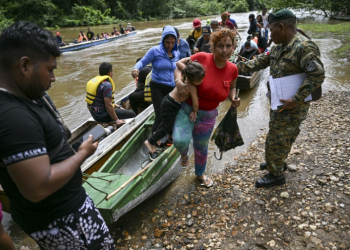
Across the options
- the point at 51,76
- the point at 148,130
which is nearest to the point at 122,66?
the point at 148,130

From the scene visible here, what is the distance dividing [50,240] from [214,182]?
2866mm

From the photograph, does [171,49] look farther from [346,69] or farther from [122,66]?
[122,66]

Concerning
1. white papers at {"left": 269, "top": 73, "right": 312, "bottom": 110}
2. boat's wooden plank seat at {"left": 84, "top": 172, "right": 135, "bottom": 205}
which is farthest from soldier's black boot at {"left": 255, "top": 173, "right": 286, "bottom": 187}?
boat's wooden plank seat at {"left": 84, "top": 172, "right": 135, "bottom": 205}

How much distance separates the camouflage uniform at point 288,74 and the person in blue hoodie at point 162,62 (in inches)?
47.9

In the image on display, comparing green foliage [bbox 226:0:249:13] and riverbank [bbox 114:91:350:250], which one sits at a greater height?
green foliage [bbox 226:0:249:13]

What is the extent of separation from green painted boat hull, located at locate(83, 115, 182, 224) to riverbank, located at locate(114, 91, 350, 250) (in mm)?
441

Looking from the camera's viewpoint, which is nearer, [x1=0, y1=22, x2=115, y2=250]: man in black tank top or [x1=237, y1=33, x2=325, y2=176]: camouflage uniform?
[x1=0, y1=22, x2=115, y2=250]: man in black tank top

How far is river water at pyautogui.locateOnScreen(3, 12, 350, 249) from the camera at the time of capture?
12.0 feet

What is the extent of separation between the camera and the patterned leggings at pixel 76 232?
1481mm

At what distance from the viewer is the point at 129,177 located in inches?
123

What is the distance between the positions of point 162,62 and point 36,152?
3060 millimetres

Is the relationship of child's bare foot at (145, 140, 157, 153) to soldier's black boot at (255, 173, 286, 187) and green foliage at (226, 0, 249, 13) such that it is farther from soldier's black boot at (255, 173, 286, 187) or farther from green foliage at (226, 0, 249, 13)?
green foliage at (226, 0, 249, 13)

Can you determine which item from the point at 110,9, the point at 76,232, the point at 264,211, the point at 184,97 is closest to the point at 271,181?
the point at 264,211

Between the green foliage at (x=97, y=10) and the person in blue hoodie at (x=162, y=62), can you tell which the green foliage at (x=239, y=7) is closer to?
the green foliage at (x=97, y=10)
